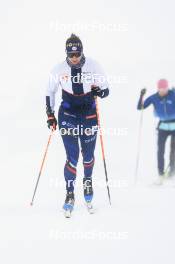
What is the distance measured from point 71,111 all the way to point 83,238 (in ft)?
5.72

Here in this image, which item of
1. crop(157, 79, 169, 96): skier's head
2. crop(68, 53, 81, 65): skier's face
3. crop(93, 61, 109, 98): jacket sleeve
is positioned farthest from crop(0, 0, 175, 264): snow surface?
crop(68, 53, 81, 65): skier's face

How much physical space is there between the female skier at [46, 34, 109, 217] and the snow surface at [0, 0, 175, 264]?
0.74 meters

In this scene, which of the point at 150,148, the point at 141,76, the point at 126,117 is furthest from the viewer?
the point at 141,76

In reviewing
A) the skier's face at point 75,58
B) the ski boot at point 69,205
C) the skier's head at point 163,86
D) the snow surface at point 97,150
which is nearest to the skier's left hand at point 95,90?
the skier's face at point 75,58

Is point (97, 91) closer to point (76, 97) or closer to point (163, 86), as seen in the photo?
point (76, 97)

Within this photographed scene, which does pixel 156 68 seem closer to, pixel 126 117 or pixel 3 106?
pixel 126 117

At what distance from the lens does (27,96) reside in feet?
53.8

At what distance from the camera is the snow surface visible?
16.3 feet

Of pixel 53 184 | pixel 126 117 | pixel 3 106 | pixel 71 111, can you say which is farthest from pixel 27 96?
pixel 71 111

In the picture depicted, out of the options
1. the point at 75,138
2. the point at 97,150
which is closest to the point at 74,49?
the point at 75,138

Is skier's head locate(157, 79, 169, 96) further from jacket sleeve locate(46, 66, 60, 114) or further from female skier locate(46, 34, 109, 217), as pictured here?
jacket sleeve locate(46, 66, 60, 114)

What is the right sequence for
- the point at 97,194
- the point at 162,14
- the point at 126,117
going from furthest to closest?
1. the point at 162,14
2. the point at 126,117
3. the point at 97,194

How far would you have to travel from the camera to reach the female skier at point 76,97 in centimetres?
553

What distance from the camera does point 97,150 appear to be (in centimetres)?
1070
